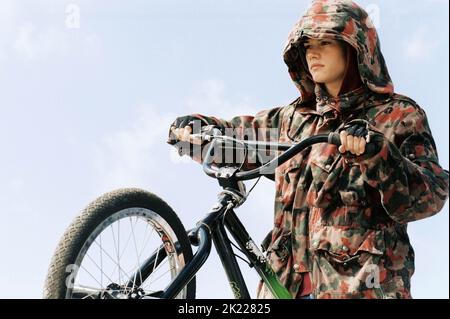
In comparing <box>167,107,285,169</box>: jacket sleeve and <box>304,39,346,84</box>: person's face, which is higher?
<box>304,39,346,84</box>: person's face

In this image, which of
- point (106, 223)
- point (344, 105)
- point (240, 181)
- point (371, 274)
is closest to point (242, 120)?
point (344, 105)

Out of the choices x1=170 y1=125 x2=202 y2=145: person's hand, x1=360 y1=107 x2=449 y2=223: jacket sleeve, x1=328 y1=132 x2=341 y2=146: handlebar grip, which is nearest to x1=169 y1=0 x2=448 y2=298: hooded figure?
x1=360 y1=107 x2=449 y2=223: jacket sleeve

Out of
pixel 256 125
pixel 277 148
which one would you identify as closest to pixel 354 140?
pixel 277 148

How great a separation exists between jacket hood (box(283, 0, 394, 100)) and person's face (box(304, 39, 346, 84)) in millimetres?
77

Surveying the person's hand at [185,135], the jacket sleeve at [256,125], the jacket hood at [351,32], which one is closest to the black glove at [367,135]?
the jacket hood at [351,32]

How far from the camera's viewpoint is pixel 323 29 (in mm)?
3867

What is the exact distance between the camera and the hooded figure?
3.55 m

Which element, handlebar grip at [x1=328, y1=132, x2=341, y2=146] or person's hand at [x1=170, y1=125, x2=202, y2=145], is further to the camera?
person's hand at [x1=170, y1=125, x2=202, y2=145]

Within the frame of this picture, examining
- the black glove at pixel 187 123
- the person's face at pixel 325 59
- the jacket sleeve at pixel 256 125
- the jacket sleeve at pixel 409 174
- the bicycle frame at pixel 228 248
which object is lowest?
the bicycle frame at pixel 228 248

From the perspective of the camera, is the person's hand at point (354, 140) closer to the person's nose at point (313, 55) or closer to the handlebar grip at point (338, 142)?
the handlebar grip at point (338, 142)

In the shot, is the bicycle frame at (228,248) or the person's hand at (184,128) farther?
the person's hand at (184,128)

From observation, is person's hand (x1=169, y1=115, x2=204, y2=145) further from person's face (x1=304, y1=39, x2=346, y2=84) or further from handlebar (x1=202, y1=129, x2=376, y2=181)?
person's face (x1=304, y1=39, x2=346, y2=84)

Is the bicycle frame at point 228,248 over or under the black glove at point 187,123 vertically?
under

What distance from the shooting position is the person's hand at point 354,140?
10.4 ft
